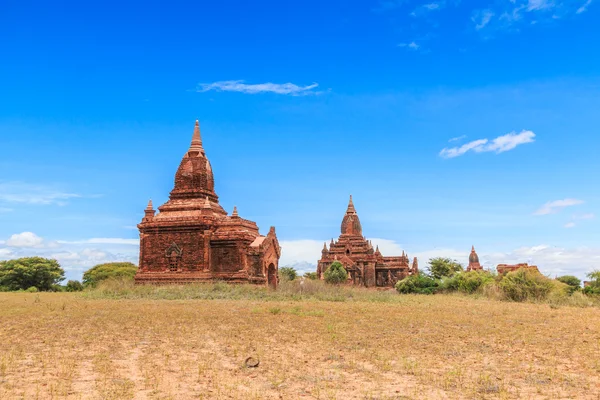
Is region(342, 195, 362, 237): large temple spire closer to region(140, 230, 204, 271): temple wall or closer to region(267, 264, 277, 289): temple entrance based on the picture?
region(267, 264, 277, 289): temple entrance

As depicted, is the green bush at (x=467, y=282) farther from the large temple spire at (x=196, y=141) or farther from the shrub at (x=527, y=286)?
the large temple spire at (x=196, y=141)

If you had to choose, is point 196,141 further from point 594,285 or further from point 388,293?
point 594,285

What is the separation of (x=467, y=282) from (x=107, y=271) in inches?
1305

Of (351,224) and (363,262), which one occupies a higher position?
(351,224)

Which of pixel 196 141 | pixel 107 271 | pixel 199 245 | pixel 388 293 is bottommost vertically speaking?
pixel 388 293

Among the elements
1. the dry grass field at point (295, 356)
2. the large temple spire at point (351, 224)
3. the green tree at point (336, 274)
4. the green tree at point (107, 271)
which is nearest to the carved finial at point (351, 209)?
the large temple spire at point (351, 224)

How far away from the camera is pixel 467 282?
115 feet

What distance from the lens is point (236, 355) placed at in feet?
34.0

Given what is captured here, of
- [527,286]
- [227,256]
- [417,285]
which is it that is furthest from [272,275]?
[527,286]

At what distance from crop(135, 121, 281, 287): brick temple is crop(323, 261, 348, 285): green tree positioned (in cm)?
1310

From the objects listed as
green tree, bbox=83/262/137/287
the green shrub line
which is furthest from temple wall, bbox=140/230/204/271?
green tree, bbox=83/262/137/287

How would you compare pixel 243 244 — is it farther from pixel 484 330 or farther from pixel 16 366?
pixel 16 366

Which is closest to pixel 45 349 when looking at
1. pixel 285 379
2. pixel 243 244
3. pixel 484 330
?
pixel 285 379

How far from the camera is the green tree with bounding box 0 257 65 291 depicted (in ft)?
146
